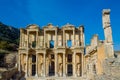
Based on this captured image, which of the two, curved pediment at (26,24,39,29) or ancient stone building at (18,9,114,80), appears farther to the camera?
curved pediment at (26,24,39,29)

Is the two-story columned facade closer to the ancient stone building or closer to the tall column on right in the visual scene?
the ancient stone building

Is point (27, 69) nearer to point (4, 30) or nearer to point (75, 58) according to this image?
point (75, 58)

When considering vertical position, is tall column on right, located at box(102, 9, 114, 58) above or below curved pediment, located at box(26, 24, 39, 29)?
below

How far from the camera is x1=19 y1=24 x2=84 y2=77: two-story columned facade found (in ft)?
133

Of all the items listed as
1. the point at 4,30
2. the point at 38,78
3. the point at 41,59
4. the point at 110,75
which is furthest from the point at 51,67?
the point at 4,30

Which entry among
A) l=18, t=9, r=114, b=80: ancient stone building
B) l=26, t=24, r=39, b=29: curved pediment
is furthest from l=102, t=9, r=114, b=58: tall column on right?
l=26, t=24, r=39, b=29: curved pediment

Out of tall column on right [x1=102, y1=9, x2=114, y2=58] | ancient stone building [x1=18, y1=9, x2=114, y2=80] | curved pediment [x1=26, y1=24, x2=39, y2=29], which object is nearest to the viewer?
tall column on right [x1=102, y1=9, x2=114, y2=58]

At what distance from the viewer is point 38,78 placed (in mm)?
38469

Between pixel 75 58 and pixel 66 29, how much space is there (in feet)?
18.2

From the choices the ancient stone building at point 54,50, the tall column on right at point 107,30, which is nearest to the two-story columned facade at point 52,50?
the ancient stone building at point 54,50

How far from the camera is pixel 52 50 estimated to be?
41781 millimetres

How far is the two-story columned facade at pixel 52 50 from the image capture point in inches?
1593

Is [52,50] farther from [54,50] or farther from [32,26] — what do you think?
[32,26]

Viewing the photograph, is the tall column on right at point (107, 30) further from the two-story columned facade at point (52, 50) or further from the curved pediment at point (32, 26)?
the curved pediment at point (32, 26)
